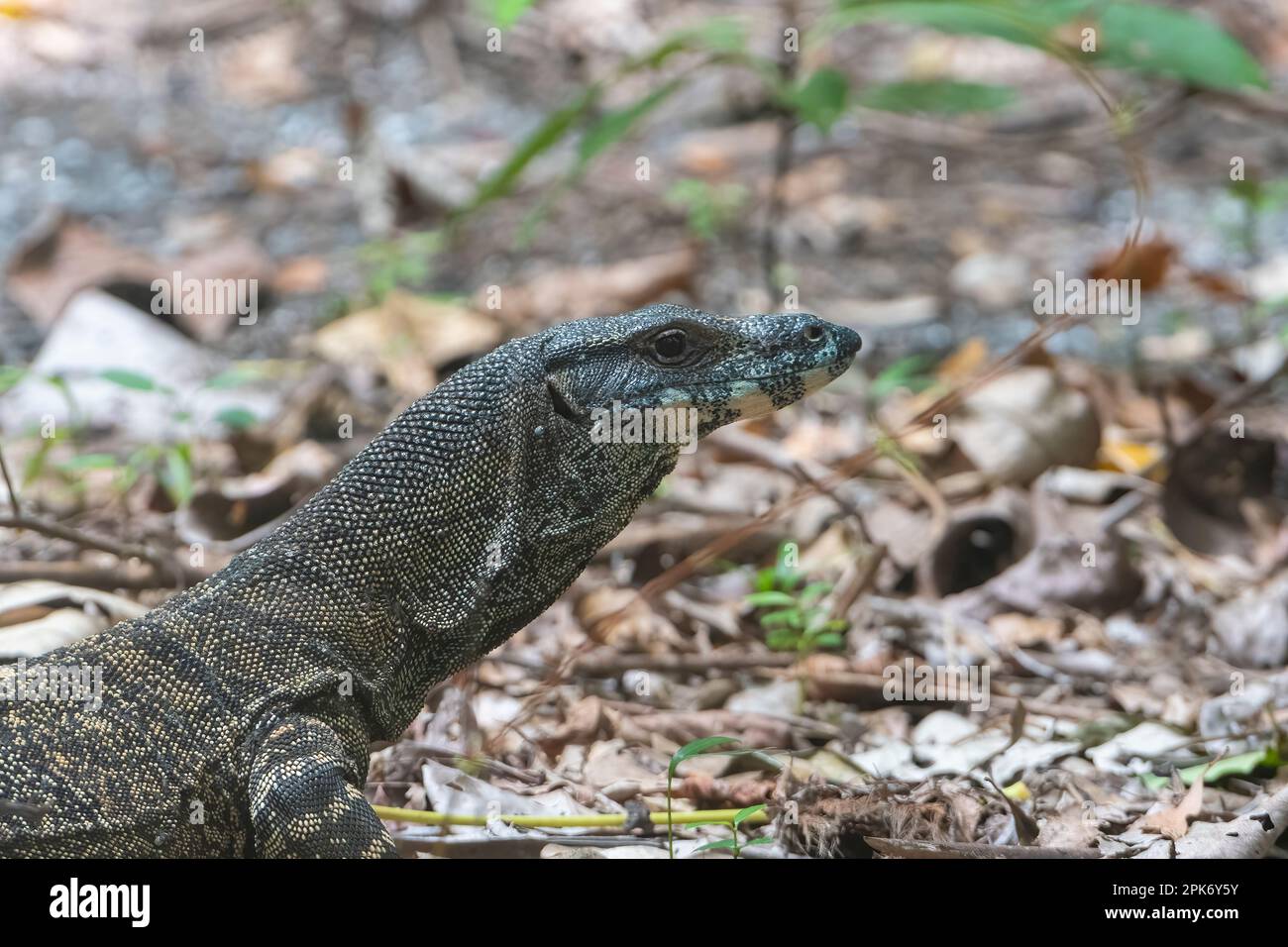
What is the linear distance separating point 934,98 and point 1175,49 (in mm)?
1865

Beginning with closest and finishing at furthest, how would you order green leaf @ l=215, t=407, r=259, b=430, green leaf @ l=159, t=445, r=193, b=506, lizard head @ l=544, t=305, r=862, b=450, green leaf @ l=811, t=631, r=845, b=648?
lizard head @ l=544, t=305, r=862, b=450, green leaf @ l=811, t=631, r=845, b=648, green leaf @ l=159, t=445, r=193, b=506, green leaf @ l=215, t=407, r=259, b=430

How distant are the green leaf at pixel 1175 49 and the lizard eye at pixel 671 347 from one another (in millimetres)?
3963

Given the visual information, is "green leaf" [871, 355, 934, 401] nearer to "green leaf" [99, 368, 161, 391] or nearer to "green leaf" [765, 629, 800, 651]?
"green leaf" [765, 629, 800, 651]

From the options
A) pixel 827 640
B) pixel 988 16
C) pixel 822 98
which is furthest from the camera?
pixel 822 98

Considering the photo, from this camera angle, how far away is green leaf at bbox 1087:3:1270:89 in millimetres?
7535

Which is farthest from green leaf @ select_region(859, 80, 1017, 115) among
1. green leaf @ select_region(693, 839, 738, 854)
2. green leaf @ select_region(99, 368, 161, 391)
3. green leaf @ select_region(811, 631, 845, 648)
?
green leaf @ select_region(693, 839, 738, 854)

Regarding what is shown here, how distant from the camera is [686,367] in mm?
5035

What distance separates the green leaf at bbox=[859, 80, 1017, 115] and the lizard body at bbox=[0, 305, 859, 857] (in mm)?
4666

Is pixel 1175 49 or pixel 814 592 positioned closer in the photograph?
pixel 814 592

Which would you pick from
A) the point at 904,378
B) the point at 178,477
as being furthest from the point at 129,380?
the point at 904,378

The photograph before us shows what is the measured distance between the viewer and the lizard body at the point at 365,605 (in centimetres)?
430

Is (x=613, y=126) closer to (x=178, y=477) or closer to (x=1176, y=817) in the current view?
(x=178, y=477)

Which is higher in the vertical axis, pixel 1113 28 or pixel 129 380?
pixel 1113 28

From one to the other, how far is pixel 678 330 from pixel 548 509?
0.77 m
